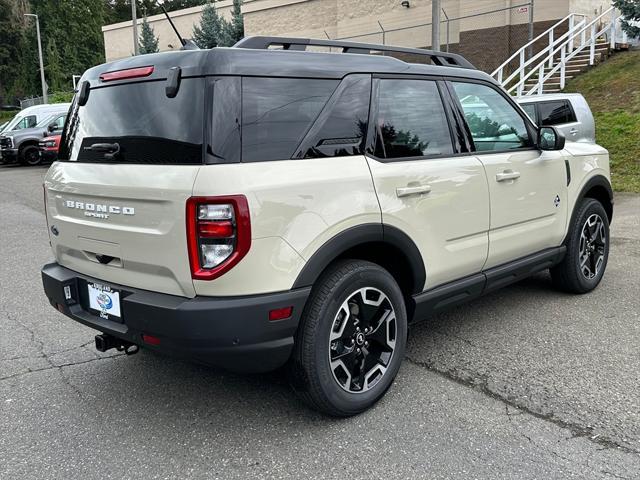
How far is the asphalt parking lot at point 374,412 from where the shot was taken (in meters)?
2.82

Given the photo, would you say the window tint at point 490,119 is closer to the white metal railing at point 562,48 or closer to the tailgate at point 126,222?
the tailgate at point 126,222

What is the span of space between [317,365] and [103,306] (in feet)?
3.88

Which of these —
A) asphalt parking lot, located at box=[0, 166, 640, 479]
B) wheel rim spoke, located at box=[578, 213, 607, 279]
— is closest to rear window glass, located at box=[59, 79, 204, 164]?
asphalt parking lot, located at box=[0, 166, 640, 479]

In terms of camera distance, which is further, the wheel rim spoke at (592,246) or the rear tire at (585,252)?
the wheel rim spoke at (592,246)

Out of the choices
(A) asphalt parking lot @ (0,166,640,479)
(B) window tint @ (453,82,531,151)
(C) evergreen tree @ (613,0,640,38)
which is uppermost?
(C) evergreen tree @ (613,0,640,38)

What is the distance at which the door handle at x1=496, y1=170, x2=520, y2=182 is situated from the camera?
4.03m

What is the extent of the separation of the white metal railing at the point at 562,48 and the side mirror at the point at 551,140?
12688 mm

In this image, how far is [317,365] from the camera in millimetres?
2980

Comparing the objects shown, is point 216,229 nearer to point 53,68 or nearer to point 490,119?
point 490,119

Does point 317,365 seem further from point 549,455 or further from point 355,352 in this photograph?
point 549,455

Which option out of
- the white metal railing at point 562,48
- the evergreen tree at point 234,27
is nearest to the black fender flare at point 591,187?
the white metal railing at point 562,48

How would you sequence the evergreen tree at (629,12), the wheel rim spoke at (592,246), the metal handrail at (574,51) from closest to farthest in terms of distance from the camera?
the wheel rim spoke at (592,246)
the evergreen tree at (629,12)
the metal handrail at (574,51)

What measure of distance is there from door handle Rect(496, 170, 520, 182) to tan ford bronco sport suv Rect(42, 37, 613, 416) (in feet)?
0.04

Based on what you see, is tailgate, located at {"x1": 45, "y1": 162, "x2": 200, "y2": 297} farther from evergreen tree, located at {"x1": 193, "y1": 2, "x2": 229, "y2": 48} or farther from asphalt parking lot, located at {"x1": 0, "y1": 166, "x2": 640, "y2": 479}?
evergreen tree, located at {"x1": 193, "y1": 2, "x2": 229, "y2": 48}
